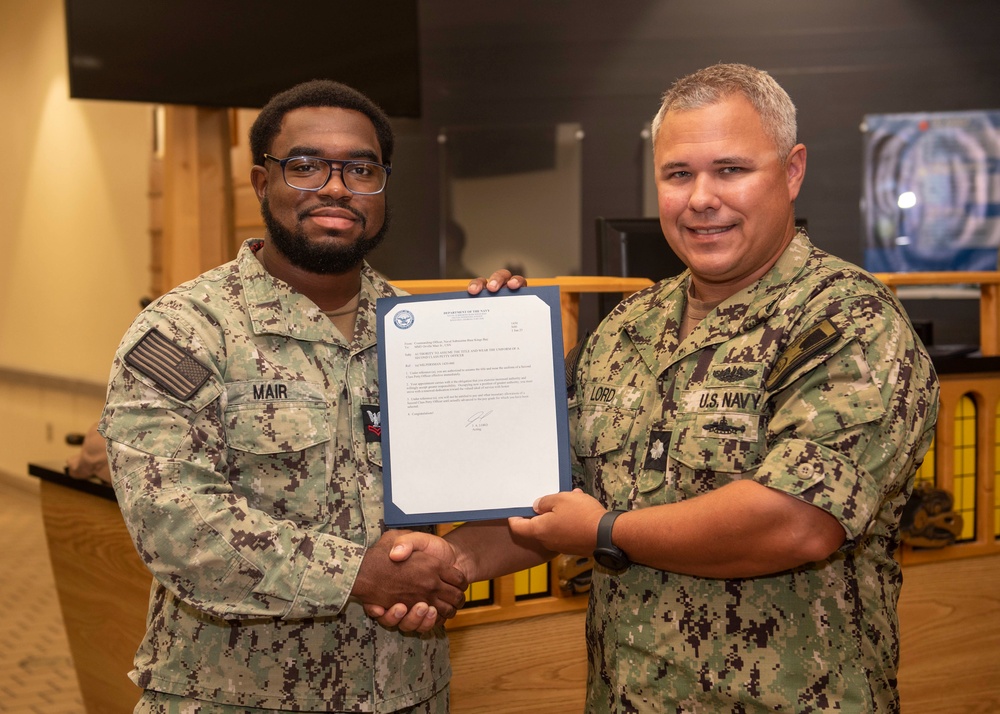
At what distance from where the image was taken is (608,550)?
151 centimetres

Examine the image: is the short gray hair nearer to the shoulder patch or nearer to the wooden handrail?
the shoulder patch

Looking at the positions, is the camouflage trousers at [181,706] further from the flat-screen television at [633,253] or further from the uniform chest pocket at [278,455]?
the flat-screen television at [633,253]

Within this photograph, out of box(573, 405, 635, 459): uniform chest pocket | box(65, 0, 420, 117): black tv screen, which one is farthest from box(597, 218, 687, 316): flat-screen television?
box(65, 0, 420, 117): black tv screen

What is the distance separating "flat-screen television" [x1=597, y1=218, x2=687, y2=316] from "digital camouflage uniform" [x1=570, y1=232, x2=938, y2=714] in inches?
48.0

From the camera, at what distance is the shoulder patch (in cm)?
141

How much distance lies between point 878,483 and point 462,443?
703mm

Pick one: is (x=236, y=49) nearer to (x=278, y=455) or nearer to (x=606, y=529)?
(x=278, y=455)

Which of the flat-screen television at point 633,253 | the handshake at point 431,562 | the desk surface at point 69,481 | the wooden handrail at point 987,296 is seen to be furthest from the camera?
the wooden handrail at point 987,296

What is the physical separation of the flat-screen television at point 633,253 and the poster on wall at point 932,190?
3166 millimetres

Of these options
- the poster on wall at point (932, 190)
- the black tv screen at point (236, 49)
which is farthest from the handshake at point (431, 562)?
the poster on wall at point (932, 190)

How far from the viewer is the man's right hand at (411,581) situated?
1.62 m

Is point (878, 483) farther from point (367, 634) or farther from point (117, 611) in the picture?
point (117, 611)

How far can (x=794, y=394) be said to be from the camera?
143 cm

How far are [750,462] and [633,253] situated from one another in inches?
59.5
